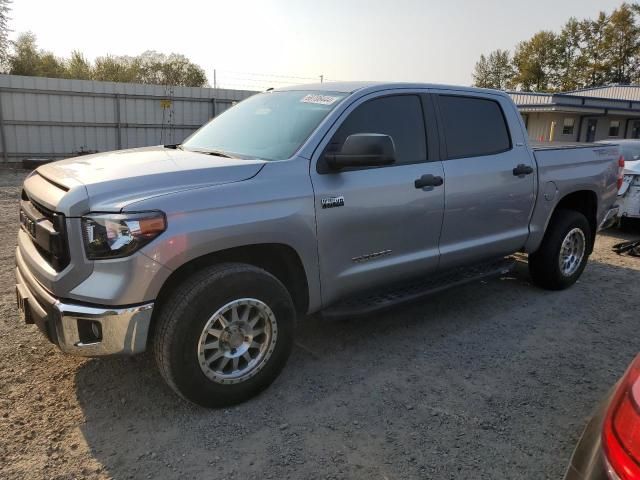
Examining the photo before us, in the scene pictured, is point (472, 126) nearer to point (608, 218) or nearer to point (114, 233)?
point (608, 218)

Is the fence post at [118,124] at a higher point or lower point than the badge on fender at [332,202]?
higher

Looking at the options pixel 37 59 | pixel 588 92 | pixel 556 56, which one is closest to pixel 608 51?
pixel 556 56

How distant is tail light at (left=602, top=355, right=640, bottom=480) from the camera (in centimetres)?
138

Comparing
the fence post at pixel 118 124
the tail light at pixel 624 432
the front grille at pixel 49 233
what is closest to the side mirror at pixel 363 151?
the front grille at pixel 49 233

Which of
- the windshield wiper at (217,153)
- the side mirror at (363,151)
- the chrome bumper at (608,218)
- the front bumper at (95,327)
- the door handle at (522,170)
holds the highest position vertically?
the side mirror at (363,151)

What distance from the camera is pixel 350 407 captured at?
328cm

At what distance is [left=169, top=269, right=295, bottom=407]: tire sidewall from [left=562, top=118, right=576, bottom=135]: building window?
34.2 meters

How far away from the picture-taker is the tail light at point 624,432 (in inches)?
54.5

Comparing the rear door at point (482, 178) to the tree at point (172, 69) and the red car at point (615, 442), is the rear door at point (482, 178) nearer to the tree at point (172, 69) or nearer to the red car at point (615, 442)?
the red car at point (615, 442)

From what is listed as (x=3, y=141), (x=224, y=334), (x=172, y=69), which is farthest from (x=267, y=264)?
(x=172, y=69)

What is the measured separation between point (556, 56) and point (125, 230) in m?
84.5

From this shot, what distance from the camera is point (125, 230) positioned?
8.93 ft

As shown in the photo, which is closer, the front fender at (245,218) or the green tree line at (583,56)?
the front fender at (245,218)

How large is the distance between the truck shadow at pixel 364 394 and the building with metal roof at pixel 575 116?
29.2m
